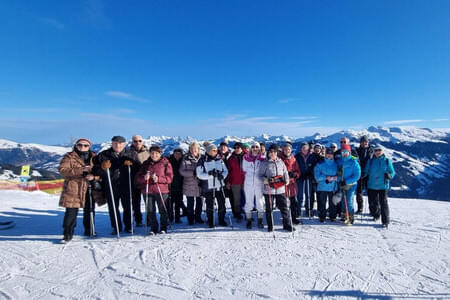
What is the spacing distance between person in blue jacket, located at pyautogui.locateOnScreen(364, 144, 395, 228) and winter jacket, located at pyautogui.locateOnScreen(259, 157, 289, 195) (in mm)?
2934

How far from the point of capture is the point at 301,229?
628cm

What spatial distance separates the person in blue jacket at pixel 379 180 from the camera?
652cm

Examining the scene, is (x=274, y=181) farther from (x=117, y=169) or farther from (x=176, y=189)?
(x=117, y=169)

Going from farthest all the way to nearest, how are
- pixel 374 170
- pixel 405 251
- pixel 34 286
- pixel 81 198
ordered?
pixel 374 170 → pixel 81 198 → pixel 405 251 → pixel 34 286

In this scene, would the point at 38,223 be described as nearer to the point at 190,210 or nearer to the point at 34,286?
the point at 34,286

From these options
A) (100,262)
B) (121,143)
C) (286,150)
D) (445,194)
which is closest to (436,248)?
(286,150)

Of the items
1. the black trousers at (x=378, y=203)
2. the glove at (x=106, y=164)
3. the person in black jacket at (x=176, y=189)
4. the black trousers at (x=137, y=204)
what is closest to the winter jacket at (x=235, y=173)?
the person in black jacket at (x=176, y=189)

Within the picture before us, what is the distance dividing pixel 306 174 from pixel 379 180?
204cm

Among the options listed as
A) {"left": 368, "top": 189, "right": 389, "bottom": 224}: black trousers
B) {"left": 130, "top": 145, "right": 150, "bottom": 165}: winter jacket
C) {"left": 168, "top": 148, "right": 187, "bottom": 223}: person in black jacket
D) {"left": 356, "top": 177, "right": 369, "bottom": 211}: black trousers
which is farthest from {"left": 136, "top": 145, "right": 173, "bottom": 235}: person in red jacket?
{"left": 356, "top": 177, "right": 369, "bottom": 211}: black trousers

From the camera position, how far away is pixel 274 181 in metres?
5.85

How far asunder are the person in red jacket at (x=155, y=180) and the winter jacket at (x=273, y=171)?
8.08ft

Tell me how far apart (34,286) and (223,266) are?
10.6ft

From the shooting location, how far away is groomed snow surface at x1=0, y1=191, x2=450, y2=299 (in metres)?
3.66

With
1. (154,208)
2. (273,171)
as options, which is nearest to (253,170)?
(273,171)
